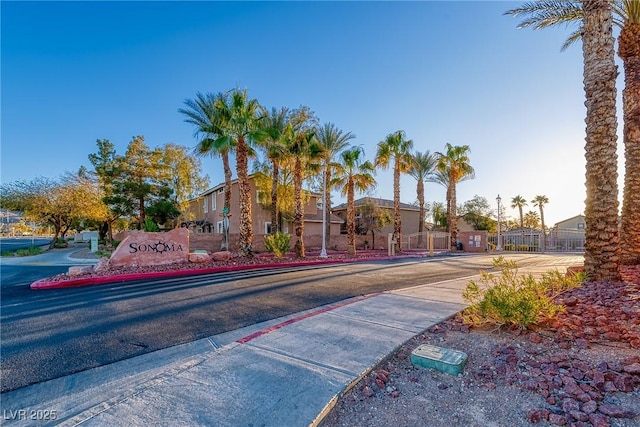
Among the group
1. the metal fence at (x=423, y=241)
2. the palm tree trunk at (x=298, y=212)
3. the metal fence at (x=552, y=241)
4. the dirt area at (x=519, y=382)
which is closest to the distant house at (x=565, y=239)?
the metal fence at (x=552, y=241)

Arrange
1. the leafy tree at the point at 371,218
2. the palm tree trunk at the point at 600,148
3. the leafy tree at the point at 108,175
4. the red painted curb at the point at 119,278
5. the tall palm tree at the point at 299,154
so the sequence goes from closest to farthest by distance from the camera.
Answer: the palm tree trunk at the point at 600,148 < the red painted curb at the point at 119,278 < the tall palm tree at the point at 299,154 < the leafy tree at the point at 108,175 < the leafy tree at the point at 371,218

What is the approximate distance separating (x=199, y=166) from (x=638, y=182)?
31590 millimetres

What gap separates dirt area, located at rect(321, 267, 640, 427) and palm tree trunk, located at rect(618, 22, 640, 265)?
21.0 ft

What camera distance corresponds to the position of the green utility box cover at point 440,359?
11.5 ft

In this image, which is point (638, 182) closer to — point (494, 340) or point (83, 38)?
point (494, 340)

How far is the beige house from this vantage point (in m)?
28.5

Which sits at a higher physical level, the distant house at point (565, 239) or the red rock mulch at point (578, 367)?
the distant house at point (565, 239)

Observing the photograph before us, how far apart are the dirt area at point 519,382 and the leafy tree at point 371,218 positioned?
101 feet

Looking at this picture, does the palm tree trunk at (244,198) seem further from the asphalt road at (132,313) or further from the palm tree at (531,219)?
the palm tree at (531,219)

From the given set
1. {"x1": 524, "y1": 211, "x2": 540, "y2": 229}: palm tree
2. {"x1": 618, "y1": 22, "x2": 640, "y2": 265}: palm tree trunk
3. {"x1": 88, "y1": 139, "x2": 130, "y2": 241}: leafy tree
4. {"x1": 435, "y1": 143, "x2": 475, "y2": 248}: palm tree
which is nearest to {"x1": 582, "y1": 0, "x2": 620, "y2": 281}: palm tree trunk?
{"x1": 618, "y1": 22, "x2": 640, "y2": 265}: palm tree trunk

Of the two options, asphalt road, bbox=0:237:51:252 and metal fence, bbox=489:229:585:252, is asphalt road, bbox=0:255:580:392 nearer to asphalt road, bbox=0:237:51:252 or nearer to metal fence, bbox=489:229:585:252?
metal fence, bbox=489:229:585:252

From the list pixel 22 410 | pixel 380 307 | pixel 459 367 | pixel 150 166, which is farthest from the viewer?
pixel 150 166

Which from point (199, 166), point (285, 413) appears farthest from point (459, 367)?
point (199, 166)

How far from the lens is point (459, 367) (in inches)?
137
